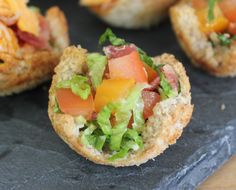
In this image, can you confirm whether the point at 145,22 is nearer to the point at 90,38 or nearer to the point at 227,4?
the point at 90,38

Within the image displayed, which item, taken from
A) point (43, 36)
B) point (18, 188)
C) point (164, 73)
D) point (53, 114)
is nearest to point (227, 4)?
point (164, 73)

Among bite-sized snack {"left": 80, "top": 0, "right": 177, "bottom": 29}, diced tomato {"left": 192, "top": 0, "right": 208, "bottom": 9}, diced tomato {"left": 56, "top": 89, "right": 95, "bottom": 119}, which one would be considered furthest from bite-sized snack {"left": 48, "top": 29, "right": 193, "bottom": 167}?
bite-sized snack {"left": 80, "top": 0, "right": 177, "bottom": 29}

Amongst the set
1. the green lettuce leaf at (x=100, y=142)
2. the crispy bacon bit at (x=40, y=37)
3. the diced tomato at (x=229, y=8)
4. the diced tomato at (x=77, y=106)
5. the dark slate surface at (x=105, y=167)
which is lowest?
the dark slate surface at (x=105, y=167)

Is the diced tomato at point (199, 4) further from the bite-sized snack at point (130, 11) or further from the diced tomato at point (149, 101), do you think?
the diced tomato at point (149, 101)

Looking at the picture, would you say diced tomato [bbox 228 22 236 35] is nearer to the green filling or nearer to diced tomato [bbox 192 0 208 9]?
diced tomato [bbox 192 0 208 9]

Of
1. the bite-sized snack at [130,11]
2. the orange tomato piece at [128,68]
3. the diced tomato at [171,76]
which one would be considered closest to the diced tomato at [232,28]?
the bite-sized snack at [130,11]

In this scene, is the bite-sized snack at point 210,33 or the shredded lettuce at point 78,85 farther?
the bite-sized snack at point 210,33
